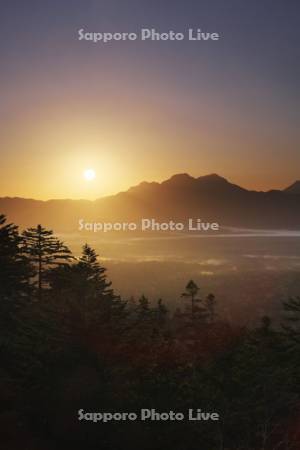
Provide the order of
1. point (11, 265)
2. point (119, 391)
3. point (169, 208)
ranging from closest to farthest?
point (119, 391)
point (11, 265)
point (169, 208)

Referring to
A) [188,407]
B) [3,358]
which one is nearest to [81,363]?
[188,407]

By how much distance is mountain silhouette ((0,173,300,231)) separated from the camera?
227 ft

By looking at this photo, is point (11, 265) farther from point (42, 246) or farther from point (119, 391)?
point (119, 391)

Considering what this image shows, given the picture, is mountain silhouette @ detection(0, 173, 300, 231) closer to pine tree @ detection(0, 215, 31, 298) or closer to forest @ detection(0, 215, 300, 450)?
pine tree @ detection(0, 215, 31, 298)

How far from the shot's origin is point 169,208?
471 feet


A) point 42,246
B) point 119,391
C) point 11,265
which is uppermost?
point 42,246

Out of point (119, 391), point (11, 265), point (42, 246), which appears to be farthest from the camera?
point (42, 246)

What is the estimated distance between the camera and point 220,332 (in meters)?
→ 41.2

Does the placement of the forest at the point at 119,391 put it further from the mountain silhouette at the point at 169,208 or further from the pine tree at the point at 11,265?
the mountain silhouette at the point at 169,208

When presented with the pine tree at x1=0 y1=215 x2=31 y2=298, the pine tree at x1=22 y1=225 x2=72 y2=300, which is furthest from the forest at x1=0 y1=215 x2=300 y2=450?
the pine tree at x1=22 y1=225 x2=72 y2=300

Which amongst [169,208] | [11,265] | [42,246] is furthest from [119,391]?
[169,208]

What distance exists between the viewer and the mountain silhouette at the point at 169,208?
6919 cm

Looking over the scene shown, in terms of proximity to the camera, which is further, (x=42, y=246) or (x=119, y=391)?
(x=42, y=246)

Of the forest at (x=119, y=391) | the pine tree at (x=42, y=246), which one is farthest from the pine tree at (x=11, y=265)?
the forest at (x=119, y=391)
